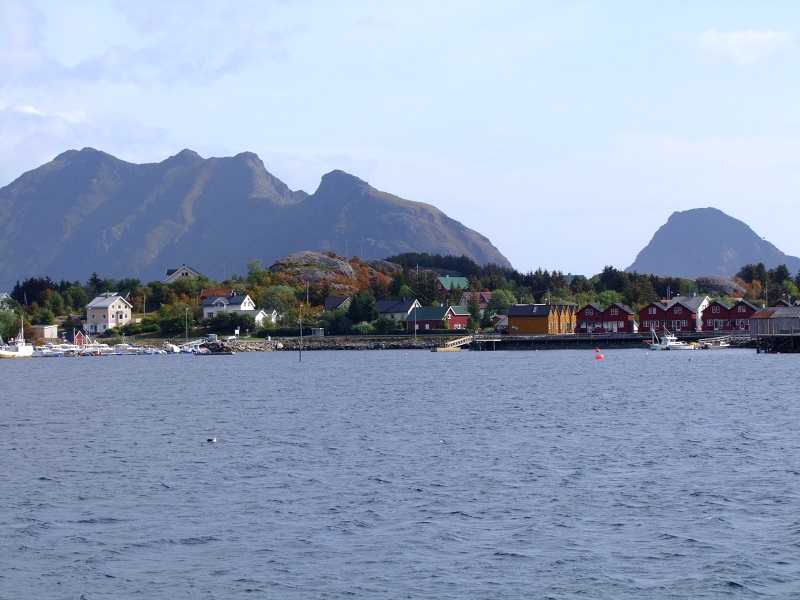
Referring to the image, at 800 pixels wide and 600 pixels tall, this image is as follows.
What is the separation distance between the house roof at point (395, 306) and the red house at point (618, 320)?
28.5 m

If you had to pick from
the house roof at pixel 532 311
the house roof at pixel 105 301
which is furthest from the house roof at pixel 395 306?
the house roof at pixel 105 301

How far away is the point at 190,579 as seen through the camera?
17828 mm

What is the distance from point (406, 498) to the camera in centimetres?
2406

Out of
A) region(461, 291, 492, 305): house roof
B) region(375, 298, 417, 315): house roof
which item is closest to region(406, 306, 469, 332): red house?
region(375, 298, 417, 315): house roof

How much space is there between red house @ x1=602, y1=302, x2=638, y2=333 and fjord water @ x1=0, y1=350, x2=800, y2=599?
239 ft

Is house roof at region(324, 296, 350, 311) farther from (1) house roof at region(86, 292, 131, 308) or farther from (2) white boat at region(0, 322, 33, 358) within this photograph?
(2) white boat at region(0, 322, 33, 358)

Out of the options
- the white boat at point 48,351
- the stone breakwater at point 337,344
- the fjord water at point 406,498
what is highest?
the stone breakwater at point 337,344

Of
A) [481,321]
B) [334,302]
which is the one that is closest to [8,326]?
[334,302]

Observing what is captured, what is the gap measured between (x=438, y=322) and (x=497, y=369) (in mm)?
52877

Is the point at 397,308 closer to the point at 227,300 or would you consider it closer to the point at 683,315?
the point at 227,300

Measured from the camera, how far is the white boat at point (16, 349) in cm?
11744

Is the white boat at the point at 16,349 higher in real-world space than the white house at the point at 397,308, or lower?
lower

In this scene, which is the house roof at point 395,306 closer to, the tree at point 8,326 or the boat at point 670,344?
the boat at point 670,344

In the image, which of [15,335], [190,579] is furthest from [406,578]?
[15,335]
